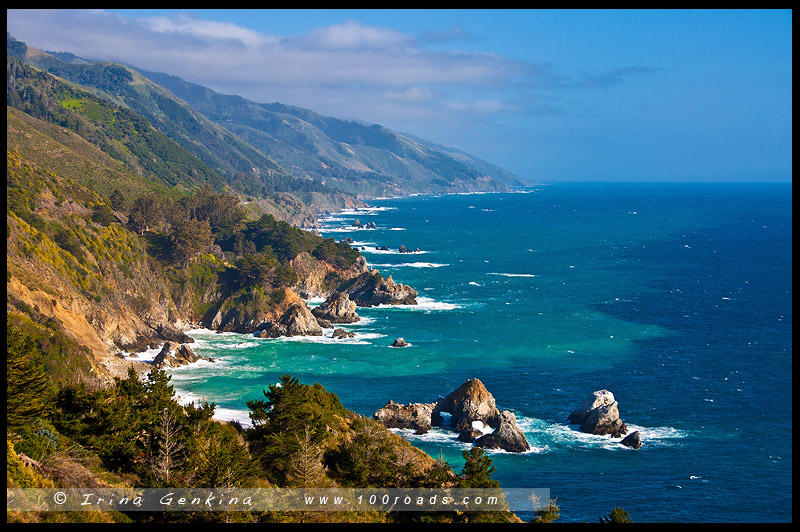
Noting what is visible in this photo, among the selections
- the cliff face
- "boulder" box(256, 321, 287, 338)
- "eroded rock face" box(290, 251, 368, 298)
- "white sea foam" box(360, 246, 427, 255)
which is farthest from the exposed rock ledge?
"white sea foam" box(360, 246, 427, 255)

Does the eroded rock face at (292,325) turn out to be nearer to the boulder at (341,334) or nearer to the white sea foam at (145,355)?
the boulder at (341,334)

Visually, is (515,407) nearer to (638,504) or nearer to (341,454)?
(638,504)

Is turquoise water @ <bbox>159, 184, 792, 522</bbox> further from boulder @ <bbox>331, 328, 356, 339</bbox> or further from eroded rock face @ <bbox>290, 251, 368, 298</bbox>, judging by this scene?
eroded rock face @ <bbox>290, 251, 368, 298</bbox>

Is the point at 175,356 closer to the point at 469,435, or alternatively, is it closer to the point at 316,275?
the point at 469,435

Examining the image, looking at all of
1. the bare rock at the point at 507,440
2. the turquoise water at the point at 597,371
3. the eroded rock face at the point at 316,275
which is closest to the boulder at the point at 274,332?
the turquoise water at the point at 597,371

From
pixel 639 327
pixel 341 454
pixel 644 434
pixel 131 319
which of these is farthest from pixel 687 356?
pixel 131 319
